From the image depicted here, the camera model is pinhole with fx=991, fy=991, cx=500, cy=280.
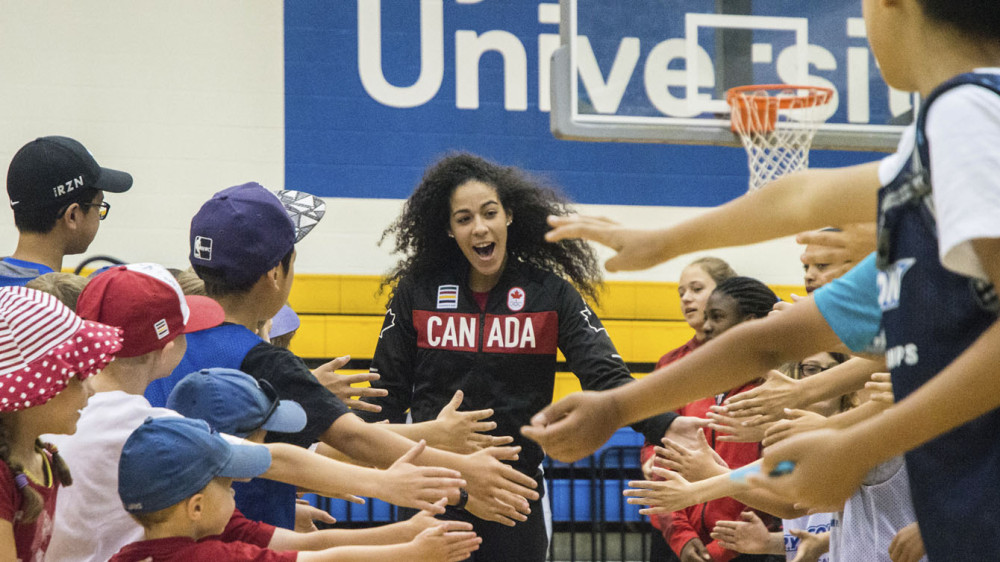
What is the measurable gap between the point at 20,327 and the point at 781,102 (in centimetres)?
485

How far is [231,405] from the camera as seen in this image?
2.34 m

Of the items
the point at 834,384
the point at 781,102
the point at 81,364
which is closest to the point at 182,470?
the point at 81,364

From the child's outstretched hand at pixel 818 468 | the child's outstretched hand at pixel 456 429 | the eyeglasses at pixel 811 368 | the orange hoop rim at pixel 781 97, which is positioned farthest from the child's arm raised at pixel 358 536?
the orange hoop rim at pixel 781 97

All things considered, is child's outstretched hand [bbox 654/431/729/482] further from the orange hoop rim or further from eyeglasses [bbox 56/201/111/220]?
the orange hoop rim

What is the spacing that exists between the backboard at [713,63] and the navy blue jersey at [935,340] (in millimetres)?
4513

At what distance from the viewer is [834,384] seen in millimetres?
2543

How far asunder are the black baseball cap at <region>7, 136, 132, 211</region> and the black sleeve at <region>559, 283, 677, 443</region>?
1.85m

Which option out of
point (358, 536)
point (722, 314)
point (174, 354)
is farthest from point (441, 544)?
point (722, 314)

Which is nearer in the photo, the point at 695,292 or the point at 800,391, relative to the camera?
the point at 800,391

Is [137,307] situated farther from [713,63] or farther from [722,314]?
[713,63]

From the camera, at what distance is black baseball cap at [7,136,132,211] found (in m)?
3.69

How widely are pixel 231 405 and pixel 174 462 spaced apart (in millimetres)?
269

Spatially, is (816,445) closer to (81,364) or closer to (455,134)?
(81,364)

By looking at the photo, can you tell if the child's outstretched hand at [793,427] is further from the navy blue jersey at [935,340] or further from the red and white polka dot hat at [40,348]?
the red and white polka dot hat at [40,348]
